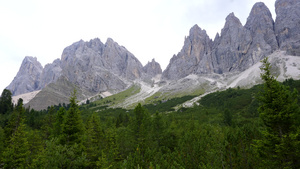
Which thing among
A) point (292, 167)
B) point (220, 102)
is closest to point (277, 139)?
point (292, 167)

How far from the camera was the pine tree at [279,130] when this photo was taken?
13859 millimetres

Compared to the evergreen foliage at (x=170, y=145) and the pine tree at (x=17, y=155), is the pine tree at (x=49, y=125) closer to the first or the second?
the evergreen foliage at (x=170, y=145)

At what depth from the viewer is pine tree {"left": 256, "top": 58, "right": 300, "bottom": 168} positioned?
13859mm

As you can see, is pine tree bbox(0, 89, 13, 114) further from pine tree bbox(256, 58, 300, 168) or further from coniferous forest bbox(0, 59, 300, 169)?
pine tree bbox(256, 58, 300, 168)

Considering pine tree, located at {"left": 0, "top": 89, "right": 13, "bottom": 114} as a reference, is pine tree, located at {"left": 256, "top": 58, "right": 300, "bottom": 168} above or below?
below

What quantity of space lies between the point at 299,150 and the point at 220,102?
111 metres

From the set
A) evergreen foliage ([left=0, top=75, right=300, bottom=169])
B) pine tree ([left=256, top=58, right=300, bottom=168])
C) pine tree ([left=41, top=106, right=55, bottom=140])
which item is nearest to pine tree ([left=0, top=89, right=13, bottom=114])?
pine tree ([left=41, top=106, right=55, bottom=140])

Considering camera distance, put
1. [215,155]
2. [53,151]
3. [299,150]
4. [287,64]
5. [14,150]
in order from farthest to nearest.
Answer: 1. [287,64]
2. [14,150]
3. [215,155]
4. [53,151]
5. [299,150]

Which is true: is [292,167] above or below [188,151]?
above

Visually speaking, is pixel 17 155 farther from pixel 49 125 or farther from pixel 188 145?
pixel 188 145

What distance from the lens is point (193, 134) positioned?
120ft

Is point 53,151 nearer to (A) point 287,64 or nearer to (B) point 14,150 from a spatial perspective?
(B) point 14,150

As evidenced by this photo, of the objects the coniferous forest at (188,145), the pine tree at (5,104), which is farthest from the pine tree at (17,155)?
the pine tree at (5,104)

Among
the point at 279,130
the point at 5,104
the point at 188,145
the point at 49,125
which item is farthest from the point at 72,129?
the point at 5,104
